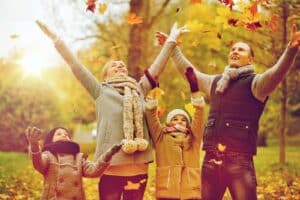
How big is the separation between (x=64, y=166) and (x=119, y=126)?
0.60 m

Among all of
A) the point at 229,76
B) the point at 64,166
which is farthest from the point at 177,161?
the point at 64,166

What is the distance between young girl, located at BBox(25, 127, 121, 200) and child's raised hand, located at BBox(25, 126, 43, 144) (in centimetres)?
13

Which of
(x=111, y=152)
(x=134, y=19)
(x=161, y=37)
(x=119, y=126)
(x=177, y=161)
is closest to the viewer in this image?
(x=111, y=152)

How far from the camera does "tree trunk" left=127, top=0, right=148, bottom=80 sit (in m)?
12.3

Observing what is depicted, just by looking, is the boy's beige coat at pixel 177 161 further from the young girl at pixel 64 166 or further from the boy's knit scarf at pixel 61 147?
the boy's knit scarf at pixel 61 147

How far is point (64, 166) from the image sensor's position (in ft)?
18.5

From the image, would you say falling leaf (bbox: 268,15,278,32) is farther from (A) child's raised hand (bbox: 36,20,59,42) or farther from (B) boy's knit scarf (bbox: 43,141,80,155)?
(B) boy's knit scarf (bbox: 43,141,80,155)

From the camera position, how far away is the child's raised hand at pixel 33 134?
5223mm

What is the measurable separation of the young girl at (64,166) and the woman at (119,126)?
135 mm

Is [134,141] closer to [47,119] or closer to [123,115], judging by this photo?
[123,115]

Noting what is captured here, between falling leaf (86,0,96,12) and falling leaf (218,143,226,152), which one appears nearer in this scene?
falling leaf (218,143,226,152)

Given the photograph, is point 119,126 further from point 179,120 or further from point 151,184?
Answer: point 151,184

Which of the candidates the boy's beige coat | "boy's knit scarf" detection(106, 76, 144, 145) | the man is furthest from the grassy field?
"boy's knit scarf" detection(106, 76, 144, 145)

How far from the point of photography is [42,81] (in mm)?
21484
